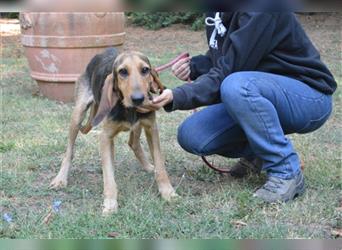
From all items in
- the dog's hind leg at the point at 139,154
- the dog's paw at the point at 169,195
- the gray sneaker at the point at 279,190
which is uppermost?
the gray sneaker at the point at 279,190

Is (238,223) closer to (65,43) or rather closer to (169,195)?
(169,195)

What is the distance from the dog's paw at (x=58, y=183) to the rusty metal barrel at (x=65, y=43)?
3386mm

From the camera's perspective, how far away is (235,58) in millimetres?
3727

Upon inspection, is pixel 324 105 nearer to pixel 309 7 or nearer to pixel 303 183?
pixel 303 183

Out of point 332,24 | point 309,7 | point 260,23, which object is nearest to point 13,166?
point 260,23

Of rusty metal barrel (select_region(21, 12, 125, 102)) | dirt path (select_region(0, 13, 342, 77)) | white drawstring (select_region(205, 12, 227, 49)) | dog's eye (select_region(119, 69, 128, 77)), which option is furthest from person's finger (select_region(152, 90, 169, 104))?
dirt path (select_region(0, 13, 342, 77))

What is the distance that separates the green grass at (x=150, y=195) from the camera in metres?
3.25

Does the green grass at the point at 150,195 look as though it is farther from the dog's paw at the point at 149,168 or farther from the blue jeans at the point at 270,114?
→ the blue jeans at the point at 270,114

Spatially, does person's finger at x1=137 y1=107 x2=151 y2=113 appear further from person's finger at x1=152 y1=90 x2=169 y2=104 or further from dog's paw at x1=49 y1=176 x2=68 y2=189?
dog's paw at x1=49 y1=176 x2=68 y2=189

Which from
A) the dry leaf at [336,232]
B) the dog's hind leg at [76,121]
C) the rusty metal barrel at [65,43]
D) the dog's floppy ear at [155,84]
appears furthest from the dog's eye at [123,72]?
the rusty metal barrel at [65,43]

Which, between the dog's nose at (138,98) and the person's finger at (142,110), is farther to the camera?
the person's finger at (142,110)

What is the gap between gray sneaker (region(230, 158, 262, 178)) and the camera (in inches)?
173

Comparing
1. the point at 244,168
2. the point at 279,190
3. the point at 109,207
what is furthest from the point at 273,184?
the point at 109,207

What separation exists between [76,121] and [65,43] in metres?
3.18
